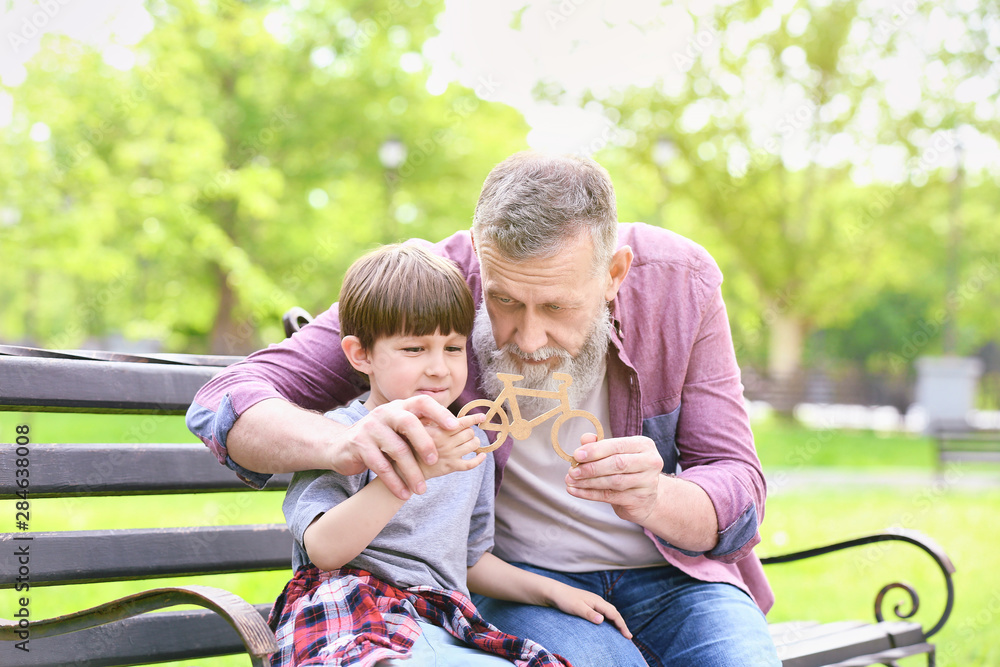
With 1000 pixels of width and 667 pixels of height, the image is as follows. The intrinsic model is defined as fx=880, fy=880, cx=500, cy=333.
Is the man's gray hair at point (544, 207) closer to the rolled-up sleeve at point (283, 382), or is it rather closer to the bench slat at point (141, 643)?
the rolled-up sleeve at point (283, 382)

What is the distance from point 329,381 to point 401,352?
0.42m

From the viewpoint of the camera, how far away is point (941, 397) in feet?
56.0

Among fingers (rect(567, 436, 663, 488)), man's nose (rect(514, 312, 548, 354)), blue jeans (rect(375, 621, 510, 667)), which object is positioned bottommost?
blue jeans (rect(375, 621, 510, 667))

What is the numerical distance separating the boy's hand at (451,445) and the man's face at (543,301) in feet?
1.45

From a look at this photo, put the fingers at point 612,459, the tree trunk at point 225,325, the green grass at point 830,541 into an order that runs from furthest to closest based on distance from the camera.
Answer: the tree trunk at point 225,325 < the green grass at point 830,541 < the fingers at point 612,459

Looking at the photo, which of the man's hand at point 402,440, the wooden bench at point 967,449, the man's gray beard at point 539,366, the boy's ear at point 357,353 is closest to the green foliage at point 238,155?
the wooden bench at point 967,449

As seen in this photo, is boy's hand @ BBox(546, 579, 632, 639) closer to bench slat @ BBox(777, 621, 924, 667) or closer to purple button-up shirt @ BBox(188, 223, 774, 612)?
purple button-up shirt @ BBox(188, 223, 774, 612)

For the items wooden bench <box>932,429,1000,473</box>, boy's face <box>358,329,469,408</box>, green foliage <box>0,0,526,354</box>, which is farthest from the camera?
wooden bench <box>932,429,1000,473</box>

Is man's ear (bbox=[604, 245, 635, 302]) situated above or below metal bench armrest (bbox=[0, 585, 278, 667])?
above

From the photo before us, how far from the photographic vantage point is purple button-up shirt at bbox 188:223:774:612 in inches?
91.0

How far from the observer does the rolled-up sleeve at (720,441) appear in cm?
225

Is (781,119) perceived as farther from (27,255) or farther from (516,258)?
(516,258)

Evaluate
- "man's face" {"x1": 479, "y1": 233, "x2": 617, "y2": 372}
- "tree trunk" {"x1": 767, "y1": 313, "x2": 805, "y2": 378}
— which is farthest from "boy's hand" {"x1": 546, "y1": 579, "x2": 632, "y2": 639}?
"tree trunk" {"x1": 767, "y1": 313, "x2": 805, "y2": 378}

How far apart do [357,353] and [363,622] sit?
63 cm
